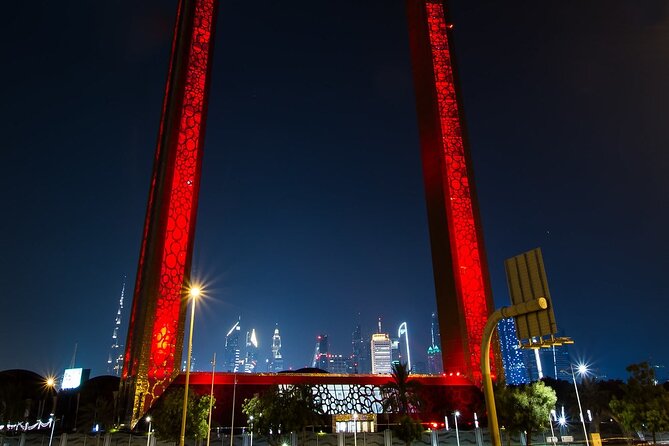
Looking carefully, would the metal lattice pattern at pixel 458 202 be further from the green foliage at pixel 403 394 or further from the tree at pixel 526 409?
the green foliage at pixel 403 394

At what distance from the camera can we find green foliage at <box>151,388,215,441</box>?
3284 cm

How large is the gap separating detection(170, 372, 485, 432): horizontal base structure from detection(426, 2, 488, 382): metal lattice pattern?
2302 millimetres

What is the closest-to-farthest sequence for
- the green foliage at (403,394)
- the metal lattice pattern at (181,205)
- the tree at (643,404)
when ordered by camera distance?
1. the tree at (643,404)
2. the metal lattice pattern at (181,205)
3. the green foliage at (403,394)

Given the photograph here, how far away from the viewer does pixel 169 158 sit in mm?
42469

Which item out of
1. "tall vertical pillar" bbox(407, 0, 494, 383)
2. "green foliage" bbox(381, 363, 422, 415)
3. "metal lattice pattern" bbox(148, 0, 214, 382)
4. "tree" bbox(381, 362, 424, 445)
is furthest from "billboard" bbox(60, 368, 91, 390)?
"tall vertical pillar" bbox(407, 0, 494, 383)

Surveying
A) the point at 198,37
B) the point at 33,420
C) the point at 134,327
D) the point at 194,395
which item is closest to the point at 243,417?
the point at 194,395

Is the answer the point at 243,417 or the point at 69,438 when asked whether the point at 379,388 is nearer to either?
the point at 243,417

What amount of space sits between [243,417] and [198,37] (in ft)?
111

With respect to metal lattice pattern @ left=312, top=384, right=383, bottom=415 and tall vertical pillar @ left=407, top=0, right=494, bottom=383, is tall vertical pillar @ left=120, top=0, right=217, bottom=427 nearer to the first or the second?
metal lattice pattern @ left=312, top=384, right=383, bottom=415

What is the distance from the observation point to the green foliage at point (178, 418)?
32844 millimetres

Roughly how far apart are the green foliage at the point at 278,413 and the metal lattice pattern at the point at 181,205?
25.6 feet

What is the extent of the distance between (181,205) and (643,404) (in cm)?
3735

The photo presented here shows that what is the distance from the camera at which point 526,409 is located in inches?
1437

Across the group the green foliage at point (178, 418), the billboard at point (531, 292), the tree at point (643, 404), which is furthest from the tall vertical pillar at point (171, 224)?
the billboard at point (531, 292)
